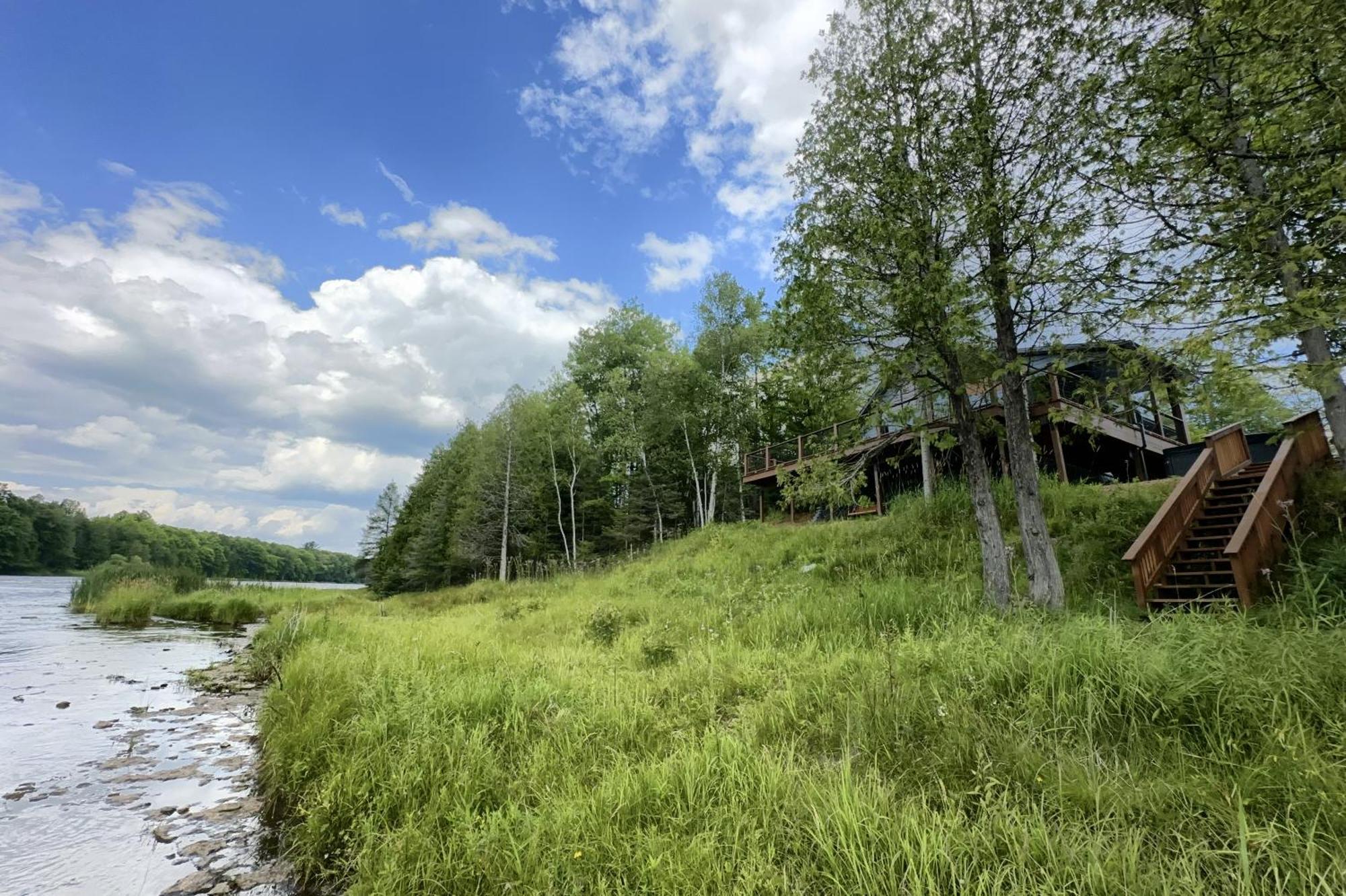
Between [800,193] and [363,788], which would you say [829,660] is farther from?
[800,193]

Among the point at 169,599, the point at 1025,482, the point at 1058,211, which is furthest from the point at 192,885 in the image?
the point at 169,599

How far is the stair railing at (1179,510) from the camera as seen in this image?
721cm

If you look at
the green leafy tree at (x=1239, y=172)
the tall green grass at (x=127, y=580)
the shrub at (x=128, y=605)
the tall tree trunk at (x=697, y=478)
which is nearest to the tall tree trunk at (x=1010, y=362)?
the green leafy tree at (x=1239, y=172)

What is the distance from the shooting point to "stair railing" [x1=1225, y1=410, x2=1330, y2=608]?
6645 millimetres

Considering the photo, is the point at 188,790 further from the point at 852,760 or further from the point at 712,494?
the point at 712,494

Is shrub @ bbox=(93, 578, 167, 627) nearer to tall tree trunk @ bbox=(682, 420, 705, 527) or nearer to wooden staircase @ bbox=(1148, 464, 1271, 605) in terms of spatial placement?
tall tree trunk @ bbox=(682, 420, 705, 527)

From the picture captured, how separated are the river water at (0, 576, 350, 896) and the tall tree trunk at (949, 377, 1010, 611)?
8.12 m

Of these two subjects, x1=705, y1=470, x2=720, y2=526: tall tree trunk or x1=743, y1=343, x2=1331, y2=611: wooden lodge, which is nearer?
x1=743, y1=343, x2=1331, y2=611: wooden lodge

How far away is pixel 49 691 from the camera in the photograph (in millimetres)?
8875

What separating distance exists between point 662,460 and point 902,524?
18.0m

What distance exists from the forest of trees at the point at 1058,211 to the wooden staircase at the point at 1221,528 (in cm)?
135

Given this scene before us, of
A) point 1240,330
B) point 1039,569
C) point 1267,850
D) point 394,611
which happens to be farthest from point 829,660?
point 394,611

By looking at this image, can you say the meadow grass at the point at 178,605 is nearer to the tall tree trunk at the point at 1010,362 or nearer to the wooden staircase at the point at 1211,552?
the tall tree trunk at the point at 1010,362

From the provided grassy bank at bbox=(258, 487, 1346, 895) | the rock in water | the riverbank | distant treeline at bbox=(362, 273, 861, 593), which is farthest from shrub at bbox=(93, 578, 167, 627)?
the rock in water
